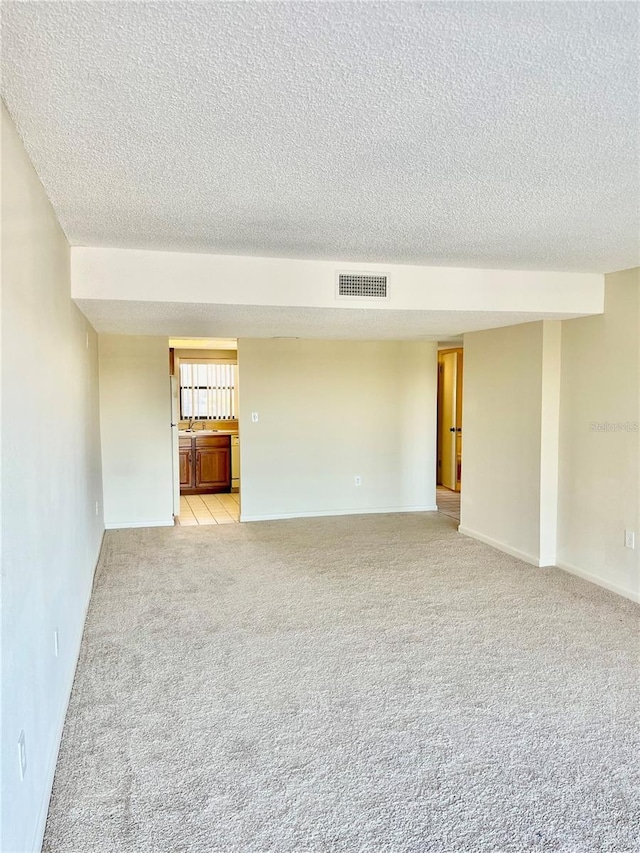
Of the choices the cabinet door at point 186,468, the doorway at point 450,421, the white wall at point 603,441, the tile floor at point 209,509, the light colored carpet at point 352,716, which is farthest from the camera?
the doorway at point 450,421

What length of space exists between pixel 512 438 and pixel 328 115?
3.97 meters

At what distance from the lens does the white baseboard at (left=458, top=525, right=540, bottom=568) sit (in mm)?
4898

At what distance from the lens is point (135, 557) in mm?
5160

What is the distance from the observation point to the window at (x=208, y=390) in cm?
902

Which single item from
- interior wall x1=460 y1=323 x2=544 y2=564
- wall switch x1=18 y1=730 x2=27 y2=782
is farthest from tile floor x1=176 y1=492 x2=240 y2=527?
wall switch x1=18 y1=730 x2=27 y2=782

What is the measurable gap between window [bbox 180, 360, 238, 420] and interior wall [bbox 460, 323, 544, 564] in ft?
14.5

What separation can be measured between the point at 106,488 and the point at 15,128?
4956mm

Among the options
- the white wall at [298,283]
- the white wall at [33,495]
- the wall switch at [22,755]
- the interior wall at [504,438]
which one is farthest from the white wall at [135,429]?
the wall switch at [22,755]

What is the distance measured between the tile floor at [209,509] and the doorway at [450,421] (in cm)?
303

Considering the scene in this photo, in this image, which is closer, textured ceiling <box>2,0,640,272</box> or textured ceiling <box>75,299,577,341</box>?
textured ceiling <box>2,0,640,272</box>

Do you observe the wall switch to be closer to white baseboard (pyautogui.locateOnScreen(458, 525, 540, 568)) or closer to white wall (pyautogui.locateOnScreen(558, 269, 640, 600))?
white wall (pyautogui.locateOnScreen(558, 269, 640, 600))

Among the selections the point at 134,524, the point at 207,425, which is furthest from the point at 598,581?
the point at 207,425

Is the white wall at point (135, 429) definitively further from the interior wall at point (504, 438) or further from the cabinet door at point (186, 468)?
the interior wall at point (504, 438)

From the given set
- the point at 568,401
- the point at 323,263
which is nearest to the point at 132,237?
the point at 323,263
